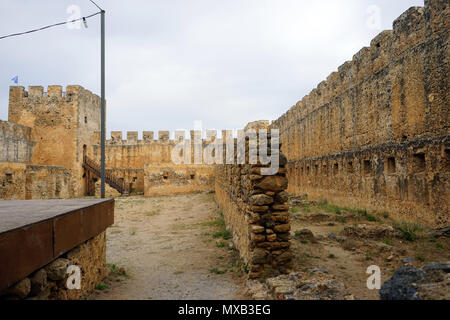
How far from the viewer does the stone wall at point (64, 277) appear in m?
2.72

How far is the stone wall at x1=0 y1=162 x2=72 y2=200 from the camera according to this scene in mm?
17062

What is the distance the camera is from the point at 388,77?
406 inches

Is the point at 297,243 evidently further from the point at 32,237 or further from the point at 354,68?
the point at 354,68

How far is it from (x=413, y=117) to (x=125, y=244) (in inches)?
359

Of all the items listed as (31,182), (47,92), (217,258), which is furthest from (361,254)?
(47,92)

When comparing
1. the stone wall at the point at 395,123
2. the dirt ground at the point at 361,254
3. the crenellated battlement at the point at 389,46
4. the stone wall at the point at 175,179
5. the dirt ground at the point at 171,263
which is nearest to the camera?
the dirt ground at the point at 171,263

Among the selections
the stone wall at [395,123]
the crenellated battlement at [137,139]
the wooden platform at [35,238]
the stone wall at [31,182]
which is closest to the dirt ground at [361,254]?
the stone wall at [395,123]

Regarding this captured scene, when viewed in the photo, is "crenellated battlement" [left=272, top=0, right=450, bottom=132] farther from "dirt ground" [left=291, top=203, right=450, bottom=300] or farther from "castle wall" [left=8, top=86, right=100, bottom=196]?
"castle wall" [left=8, top=86, right=100, bottom=196]

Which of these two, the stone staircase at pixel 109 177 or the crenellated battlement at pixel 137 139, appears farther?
the crenellated battlement at pixel 137 139

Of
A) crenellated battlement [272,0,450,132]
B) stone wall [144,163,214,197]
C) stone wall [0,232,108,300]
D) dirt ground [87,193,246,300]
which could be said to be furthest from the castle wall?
stone wall [0,232,108,300]

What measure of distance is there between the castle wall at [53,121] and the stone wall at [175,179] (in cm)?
832

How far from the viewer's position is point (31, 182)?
775 inches

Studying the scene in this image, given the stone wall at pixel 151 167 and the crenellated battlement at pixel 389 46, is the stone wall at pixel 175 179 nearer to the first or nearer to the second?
the stone wall at pixel 151 167

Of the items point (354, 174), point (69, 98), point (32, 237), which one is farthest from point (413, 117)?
point (69, 98)
